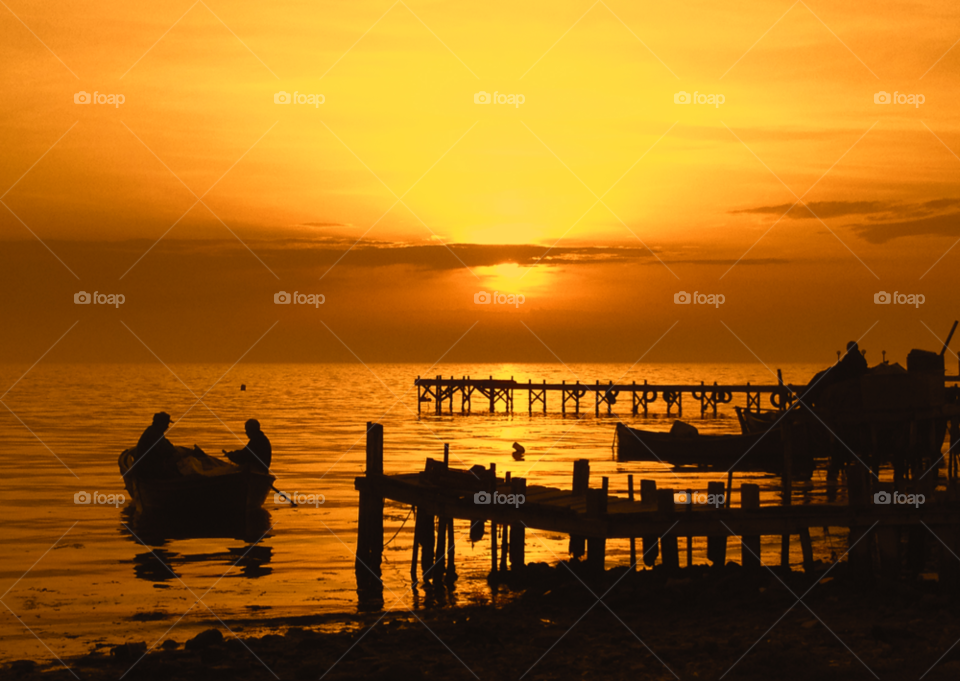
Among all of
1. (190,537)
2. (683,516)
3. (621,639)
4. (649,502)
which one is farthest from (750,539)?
(190,537)

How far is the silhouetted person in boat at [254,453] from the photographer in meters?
25.5

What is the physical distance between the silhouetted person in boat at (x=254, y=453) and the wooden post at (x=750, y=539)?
14.0 meters

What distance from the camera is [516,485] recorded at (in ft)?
53.6

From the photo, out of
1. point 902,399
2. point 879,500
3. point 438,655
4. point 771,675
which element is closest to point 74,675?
point 438,655

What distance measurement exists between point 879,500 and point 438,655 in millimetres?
8211

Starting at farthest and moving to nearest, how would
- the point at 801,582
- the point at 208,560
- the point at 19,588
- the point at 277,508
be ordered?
the point at 277,508
the point at 208,560
the point at 19,588
the point at 801,582

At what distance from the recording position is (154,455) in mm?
25125

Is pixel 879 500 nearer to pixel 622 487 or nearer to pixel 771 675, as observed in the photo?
pixel 771 675

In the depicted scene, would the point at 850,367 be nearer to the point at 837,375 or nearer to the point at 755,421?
the point at 837,375

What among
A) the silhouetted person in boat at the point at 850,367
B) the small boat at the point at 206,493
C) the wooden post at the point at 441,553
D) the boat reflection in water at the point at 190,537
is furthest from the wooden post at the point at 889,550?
the small boat at the point at 206,493

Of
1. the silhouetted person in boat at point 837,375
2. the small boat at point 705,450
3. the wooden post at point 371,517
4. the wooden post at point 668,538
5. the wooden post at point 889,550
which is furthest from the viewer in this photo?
the small boat at point 705,450

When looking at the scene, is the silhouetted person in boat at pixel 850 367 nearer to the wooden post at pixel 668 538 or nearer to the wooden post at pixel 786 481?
the wooden post at pixel 786 481

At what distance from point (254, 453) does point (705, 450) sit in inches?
964

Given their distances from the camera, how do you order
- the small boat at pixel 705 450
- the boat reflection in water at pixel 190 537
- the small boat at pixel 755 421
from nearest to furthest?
the boat reflection in water at pixel 190 537, the small boat at pixel 705 450, the small boat at pixel 755 421
